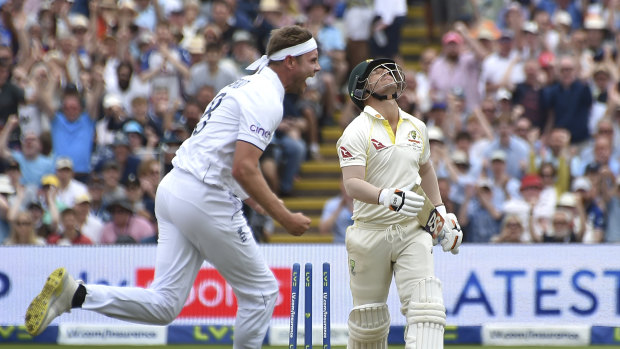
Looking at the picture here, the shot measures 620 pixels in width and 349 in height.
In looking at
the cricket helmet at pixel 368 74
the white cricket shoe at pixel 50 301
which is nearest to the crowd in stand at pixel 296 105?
the cricket helmet at pixel 368 74

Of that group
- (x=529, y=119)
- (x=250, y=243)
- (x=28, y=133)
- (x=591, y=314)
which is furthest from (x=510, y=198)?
(x=250, y=243)

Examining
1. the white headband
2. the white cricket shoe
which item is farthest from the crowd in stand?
the white headband

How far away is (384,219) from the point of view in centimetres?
780

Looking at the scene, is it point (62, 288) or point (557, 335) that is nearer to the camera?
point (62, 288)

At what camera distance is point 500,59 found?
16.2 meters

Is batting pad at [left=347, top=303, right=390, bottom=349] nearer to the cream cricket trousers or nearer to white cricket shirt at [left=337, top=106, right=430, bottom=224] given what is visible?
the cream cricket trousers

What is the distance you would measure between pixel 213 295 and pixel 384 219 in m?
4.19

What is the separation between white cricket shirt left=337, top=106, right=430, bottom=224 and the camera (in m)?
7.67

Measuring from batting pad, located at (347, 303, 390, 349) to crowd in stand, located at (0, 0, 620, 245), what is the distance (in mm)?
5089

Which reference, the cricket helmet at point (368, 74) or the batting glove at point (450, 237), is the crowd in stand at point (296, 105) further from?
the cricket helmet at point (368, 74)

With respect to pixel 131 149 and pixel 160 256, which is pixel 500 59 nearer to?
pixel 131 149

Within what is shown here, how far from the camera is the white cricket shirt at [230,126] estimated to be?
6.99 meters

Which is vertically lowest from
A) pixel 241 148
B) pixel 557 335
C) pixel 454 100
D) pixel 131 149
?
pixel 557 335

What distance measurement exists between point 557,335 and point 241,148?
18.3 feet
